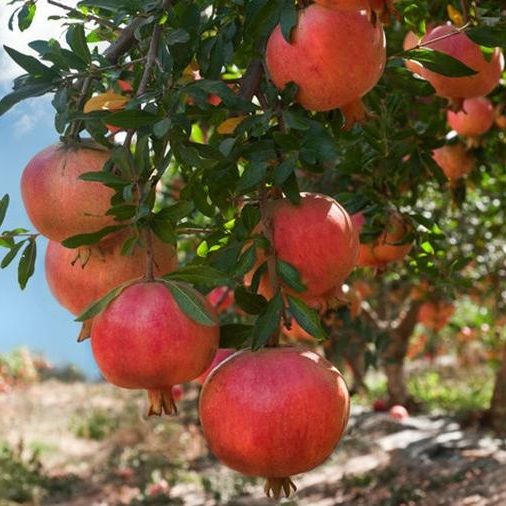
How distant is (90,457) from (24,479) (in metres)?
Answer: 1.53

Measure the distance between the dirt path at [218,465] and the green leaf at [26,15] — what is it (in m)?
3.33

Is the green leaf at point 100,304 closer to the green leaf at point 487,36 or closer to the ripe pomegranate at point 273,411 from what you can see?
the ripe pomegranate at point 273,411

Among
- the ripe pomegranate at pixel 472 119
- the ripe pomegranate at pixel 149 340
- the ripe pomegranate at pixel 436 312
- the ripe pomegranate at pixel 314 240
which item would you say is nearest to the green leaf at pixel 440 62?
the ripe pomegranate at pixel 314 240

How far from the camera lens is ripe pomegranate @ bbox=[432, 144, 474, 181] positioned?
2.88 meters

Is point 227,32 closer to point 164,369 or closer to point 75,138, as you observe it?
point 75,138

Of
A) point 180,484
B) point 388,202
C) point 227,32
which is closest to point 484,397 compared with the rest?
point 180,484

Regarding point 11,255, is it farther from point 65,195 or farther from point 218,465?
point 218,465

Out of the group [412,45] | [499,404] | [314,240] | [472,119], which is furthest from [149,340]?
[499,404]

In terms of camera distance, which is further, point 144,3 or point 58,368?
point 58,368

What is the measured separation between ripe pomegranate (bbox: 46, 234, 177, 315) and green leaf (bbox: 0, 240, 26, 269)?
11cm

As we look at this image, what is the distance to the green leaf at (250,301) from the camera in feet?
4.09

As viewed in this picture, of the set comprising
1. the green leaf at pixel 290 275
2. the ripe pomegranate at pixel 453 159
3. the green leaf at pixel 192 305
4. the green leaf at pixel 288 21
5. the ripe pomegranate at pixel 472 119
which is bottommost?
the ripe pomegranate at pixel 453 159

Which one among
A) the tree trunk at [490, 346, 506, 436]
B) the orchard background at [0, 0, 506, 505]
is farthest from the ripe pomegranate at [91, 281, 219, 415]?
the tree trunk at [490, 346, 506, 436]

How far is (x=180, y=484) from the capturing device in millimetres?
7078
